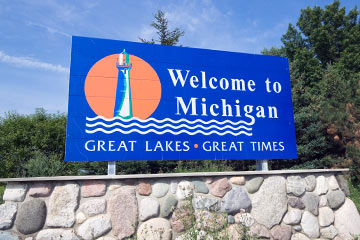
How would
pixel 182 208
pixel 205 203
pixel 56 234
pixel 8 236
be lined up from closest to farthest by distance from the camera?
pixel 8 236, pixel 56 234, pixel 182 208, pixel 205 203

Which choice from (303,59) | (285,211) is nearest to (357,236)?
(285,211)

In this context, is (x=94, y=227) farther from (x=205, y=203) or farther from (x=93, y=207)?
(x=205, y=203)

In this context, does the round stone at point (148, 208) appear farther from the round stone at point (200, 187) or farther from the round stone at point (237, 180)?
the round stone at point (237, 180)

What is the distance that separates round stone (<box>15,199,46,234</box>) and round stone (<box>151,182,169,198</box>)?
4.56 ft

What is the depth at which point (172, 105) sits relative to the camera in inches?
160

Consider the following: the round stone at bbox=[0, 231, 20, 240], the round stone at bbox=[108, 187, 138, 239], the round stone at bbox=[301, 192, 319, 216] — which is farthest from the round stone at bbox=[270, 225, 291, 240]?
the round stone at bbox=[0, 231, 20, 240]

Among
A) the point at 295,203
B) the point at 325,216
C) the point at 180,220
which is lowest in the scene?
the point at 325,216

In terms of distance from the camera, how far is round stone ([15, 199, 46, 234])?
121 inches

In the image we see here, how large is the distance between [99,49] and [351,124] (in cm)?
602

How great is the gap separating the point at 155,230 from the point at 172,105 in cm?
184

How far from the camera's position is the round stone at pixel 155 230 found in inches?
130

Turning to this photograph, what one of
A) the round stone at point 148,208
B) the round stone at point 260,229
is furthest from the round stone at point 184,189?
the round stone at point 260,229

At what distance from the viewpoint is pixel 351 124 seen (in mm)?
6227

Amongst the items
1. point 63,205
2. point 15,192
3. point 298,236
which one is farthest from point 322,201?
point 15,192
